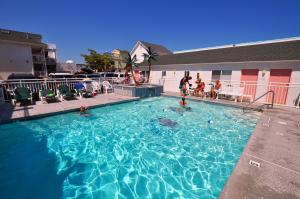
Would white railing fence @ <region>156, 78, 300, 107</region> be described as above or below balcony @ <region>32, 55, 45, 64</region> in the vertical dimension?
below

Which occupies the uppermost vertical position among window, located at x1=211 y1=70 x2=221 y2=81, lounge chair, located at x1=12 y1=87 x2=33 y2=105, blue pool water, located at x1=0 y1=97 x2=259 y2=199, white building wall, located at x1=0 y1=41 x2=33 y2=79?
white building wall, located at x1=0 y1=41 x2=33 y2=79

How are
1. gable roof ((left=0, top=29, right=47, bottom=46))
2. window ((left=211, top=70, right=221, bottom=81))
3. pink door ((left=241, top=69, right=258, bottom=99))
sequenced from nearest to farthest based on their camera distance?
pink door ((left=241, top=69, right=258, bottom=99)) → window ((left=211, top=70, right=221, bottom=81)) → gable roof ((left=0, top=29, right=47, bottom=46))

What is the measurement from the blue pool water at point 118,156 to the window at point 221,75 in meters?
5.41

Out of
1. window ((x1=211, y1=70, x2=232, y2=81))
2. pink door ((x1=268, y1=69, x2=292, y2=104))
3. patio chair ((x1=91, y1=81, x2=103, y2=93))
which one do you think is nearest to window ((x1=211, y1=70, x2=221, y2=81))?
window ((x1=211, y1=70, x2=232, y2=81))

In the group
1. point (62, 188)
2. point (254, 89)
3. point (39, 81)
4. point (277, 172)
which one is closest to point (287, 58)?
point (254, 89)

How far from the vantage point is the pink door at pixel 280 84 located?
8.48m

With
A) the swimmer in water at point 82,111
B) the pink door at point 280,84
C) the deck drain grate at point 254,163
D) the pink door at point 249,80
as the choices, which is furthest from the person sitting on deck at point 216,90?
the swimmer in water at point 82,111

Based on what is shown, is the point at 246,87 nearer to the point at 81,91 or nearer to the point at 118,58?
the point at 81,91

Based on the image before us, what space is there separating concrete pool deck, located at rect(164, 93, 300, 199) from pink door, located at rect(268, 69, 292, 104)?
5.72 meters

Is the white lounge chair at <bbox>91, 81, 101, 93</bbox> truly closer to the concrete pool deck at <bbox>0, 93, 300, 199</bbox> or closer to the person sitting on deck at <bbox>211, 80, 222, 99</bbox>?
the person sitting on deck at <bbox>211, 80, 222, 99</bbox>

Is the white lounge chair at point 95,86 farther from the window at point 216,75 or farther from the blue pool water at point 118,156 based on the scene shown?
the window at point 216,75

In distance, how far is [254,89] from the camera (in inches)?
377

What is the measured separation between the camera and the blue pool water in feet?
9.00

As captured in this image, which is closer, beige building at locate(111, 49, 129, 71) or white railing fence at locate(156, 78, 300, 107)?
white railing fence at locate(156, 78, 300, 107)
